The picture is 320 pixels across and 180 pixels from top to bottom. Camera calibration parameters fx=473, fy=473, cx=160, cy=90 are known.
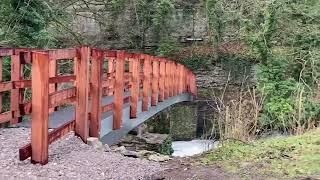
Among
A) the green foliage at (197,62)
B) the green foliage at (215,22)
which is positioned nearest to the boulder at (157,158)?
the green foliage at (215,22)

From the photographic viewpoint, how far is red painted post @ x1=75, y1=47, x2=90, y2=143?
536 cm

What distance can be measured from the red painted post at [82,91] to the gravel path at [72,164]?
0.14 metres

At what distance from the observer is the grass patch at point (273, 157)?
187 inches

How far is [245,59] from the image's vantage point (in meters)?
22.8

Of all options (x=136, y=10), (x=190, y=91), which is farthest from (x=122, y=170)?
(x=136, y=10)

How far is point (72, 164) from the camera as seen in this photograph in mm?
4504

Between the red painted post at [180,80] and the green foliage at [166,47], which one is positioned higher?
the green foliage at [166,47]

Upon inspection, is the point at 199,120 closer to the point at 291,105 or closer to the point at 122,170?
the point at 291,105

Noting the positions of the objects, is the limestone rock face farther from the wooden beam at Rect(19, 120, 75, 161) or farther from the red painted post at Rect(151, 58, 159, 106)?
the wooden beam at Rect(19, 120, 75, 161)

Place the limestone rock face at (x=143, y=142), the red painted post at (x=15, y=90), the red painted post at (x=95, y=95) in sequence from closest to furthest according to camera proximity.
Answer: the red painted post at (x=95, y=95) < the red painted post at (x=15, y=90) < the limestone rock face at (x=143, y=142)

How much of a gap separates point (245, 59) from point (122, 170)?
62.1 feet

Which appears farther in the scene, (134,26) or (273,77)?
(134,26)

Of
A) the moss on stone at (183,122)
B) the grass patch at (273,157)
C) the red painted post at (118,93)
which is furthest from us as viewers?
the moss on stone at (183,122)

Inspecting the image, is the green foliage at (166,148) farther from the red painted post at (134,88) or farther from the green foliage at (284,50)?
the red painted post at (134,88)
